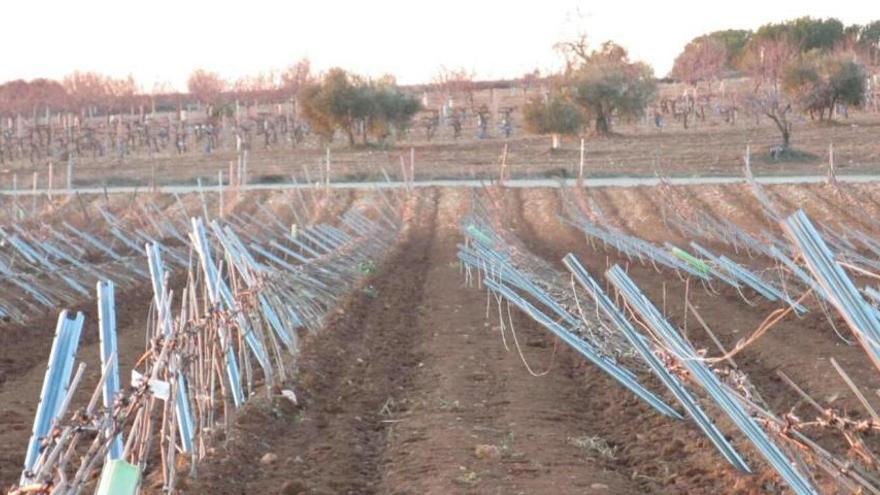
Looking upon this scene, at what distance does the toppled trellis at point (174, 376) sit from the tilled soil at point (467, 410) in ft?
0.85

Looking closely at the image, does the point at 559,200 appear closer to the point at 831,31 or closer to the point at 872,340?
the point at 872,340

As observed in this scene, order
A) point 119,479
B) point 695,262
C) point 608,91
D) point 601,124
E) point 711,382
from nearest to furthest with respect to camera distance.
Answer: point 119,479, point 711,382, point 695,262, point 608,91, point 601,124

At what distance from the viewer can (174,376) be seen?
6195 mm

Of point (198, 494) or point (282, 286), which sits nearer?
point (198, 494)

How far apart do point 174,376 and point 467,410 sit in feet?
10.1

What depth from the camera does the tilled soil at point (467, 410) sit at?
23.3 feet

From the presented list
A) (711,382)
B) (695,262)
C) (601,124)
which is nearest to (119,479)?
(711,382)

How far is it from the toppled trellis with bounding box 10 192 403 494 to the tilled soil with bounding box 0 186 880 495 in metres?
0.26

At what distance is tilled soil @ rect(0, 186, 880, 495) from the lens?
7.09 metres

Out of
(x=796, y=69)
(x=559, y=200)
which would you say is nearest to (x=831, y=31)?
(x=796, y=69)

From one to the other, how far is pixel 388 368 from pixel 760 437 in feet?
17.7

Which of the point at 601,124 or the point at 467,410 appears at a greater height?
the point at 601,124

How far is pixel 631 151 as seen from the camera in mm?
40969

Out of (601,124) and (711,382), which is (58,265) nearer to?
(711,382)
